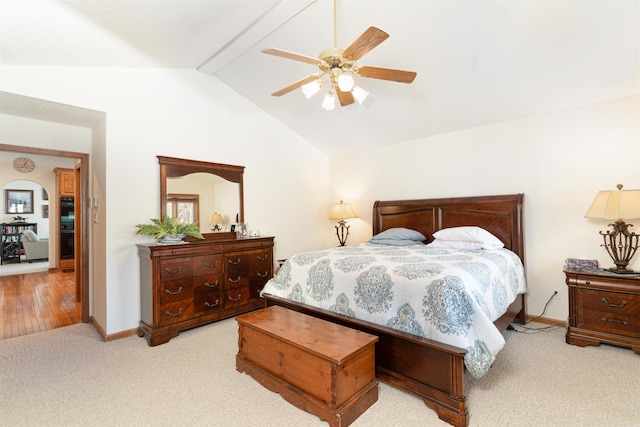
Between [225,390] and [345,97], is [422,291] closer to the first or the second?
[225,390]

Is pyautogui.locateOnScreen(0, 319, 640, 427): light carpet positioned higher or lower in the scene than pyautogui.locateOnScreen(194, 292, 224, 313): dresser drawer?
lower

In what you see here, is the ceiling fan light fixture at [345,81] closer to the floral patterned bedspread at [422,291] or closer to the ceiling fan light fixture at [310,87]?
the ceiling fan light fixture at [310,87]

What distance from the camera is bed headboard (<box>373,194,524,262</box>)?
141 inches

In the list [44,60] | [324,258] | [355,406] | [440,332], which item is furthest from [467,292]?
[44,60]

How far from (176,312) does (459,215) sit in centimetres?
359

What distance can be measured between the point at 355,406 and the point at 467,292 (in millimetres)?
1000

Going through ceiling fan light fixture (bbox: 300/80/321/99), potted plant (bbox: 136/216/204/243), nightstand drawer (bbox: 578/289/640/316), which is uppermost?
ceiling fan light fixture (bbox: 300/80/321/99)

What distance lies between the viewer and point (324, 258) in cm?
285

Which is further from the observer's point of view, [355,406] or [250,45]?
[250,45]

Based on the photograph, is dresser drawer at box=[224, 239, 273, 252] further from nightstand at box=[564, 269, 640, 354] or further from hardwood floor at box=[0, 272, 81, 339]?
nightstand at box=[564, 269, 640, 354]

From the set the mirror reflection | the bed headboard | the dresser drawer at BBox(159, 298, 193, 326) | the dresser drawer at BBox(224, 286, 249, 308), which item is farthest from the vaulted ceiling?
the dresser drawer at BBox(224, 286, 249, 308)

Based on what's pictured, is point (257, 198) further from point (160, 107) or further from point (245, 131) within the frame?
point (160, 107)

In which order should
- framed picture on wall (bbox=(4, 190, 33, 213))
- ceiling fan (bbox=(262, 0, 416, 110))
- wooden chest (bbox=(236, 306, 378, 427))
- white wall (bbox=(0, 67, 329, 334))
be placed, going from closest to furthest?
wooden chest (bbox=(236, 306, 378, 427)) → ceiling fan (bbox=(262, 0, 416, 110)) → white wall (bbox=(0, 67, 329, 334)) → framed picture on wall (bbox=(4, 190, 33, 213))

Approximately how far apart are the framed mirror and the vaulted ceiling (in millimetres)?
1200
